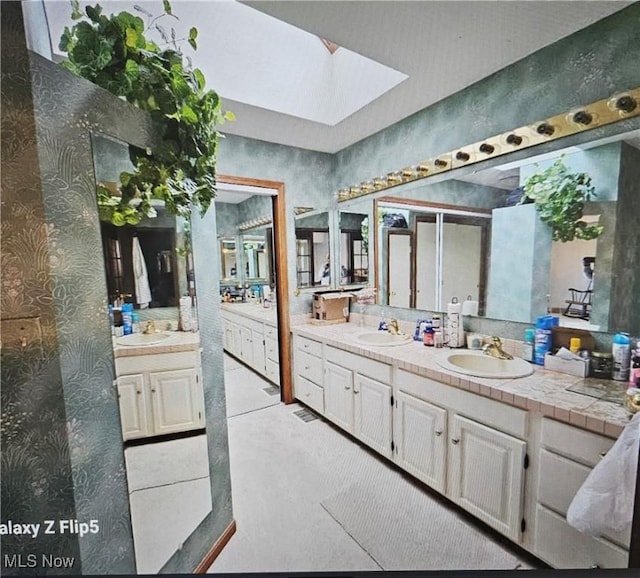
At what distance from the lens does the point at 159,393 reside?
87 cm

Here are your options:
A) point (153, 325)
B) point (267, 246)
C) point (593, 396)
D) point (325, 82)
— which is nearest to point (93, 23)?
point (153, 325)

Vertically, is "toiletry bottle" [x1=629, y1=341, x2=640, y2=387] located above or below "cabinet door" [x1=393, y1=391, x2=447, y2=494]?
above

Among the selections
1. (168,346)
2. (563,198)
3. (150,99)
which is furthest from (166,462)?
(563,198)

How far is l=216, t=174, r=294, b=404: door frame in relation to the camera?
2.38m

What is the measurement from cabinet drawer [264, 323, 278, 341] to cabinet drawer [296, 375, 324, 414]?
46 cm

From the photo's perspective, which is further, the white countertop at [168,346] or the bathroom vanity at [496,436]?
the bathroom vanity at [496,436]

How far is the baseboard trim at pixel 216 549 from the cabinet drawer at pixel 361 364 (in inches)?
37.7

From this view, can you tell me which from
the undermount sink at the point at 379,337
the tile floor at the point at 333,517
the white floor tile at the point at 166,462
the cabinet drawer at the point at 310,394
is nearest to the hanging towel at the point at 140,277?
the white floor tile at the point at 166,462

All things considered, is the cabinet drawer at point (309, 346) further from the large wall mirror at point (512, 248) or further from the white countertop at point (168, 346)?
the white countertop at point (168, 346)

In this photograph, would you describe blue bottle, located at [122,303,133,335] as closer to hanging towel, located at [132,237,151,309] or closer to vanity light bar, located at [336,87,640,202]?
hanging towel, located at [132,237,151,309]

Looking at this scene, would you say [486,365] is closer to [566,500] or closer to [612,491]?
[566,500]

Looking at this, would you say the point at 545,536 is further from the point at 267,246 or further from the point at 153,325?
the point at 267,246

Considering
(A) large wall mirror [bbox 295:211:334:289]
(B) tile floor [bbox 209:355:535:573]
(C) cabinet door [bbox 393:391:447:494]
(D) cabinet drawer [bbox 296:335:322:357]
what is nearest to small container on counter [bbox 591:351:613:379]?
(C) cabinet door [bbox 393:391:447:494]

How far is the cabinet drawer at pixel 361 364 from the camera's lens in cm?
164
